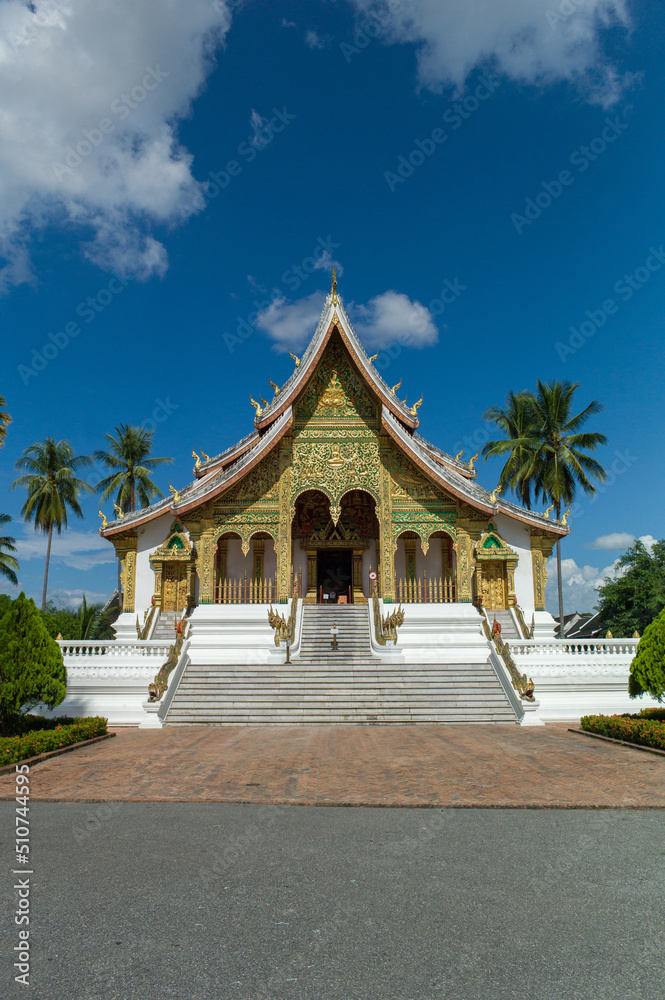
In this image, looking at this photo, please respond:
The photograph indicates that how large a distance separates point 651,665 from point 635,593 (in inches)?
721

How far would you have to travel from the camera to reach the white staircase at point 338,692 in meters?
12.9

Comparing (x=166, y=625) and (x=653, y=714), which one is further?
(x=166, y=625)

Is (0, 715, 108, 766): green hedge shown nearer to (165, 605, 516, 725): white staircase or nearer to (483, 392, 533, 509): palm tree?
(165, 605, 516, 725): white staircase

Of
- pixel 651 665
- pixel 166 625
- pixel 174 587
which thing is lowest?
pixel 651 665

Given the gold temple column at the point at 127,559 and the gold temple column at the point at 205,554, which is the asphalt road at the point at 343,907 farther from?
the gold temple column at the point at 127,559

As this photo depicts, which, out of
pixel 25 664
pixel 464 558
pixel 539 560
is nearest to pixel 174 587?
pixel 464 558

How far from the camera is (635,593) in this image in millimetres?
26812

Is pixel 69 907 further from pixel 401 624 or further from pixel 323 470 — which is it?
pixel 323 470

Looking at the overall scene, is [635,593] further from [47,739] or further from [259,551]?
[47,739]

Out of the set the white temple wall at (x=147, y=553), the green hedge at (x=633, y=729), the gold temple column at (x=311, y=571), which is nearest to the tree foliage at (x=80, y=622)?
the white temple wall at (x=147, y=553)

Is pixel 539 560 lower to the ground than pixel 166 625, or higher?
higher

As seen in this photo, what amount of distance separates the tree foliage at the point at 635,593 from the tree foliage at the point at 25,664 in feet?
77.4

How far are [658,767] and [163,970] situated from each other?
24.8ft

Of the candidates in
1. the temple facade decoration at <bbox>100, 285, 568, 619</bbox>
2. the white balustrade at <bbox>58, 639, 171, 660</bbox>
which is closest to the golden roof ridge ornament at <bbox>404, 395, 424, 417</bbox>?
the temple facade decoration at <bbox>100, 285, 568, 619</bbox>
